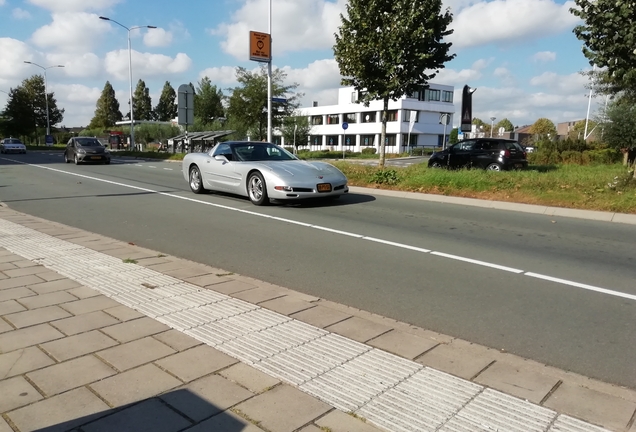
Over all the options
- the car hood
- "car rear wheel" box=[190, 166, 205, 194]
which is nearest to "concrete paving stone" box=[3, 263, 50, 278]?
the car hood

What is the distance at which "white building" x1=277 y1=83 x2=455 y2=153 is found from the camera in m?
68.5

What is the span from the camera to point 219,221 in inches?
353

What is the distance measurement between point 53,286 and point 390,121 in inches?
2701

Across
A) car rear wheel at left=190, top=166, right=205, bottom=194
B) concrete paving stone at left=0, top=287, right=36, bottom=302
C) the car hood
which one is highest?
the car hood

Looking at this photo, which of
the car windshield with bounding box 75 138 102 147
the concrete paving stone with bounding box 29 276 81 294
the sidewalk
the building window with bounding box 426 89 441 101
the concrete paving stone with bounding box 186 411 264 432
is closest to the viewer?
the concrete paving stone with bounding box 186 411 264 432

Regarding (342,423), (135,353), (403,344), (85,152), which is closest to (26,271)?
(135,353)

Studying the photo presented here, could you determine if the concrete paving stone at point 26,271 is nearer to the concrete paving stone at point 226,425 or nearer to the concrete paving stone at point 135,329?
the concrete paving stone at point 135,329

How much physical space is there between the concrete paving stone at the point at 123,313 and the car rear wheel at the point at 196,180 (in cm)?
897

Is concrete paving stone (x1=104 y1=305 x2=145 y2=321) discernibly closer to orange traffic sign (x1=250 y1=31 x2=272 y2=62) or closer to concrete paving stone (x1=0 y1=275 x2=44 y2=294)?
concrete paving stone (x1=0 y1=275 x2=44 y2=294)

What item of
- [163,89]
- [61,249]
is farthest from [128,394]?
[163,89]

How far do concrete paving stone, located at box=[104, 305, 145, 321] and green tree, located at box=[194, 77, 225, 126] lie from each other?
7207cm

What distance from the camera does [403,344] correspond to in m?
3.49

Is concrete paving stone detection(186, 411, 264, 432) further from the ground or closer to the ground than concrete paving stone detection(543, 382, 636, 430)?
closer to the ground

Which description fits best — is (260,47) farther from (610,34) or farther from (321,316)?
(321,316)
